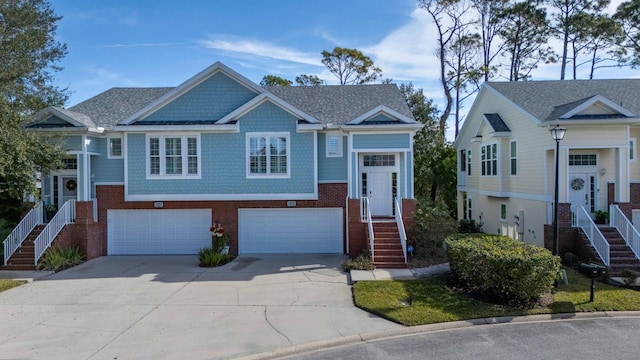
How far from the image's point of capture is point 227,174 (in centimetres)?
1803

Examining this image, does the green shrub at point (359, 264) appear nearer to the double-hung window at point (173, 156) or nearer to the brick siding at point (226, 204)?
the brick siding at point (226, 204)

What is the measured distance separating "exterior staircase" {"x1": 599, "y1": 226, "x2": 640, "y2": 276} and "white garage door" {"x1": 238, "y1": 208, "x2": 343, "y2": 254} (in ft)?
32.6

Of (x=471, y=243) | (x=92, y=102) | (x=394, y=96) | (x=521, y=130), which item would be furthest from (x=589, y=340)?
(x=92, y=102)

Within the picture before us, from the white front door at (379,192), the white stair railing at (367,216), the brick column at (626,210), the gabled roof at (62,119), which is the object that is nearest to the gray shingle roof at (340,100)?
the white front door at (379,192)

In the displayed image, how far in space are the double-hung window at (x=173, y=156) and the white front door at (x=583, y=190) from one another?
15645 mm

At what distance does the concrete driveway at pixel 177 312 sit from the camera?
8.41 meters

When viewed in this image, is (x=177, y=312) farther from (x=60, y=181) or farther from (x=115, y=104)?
(x=115, y=104)

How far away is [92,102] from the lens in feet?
68.1

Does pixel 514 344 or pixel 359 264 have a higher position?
pixel 359 264

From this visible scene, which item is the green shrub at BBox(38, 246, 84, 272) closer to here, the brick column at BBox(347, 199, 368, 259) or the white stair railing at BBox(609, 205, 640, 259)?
the brick column at BBox(347, 199, 368, 259)

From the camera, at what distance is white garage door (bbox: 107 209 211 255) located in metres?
18.8

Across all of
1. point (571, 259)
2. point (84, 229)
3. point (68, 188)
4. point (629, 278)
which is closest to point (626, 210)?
point (571, 259)

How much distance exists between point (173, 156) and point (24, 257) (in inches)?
260

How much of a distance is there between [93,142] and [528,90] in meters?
20.5
